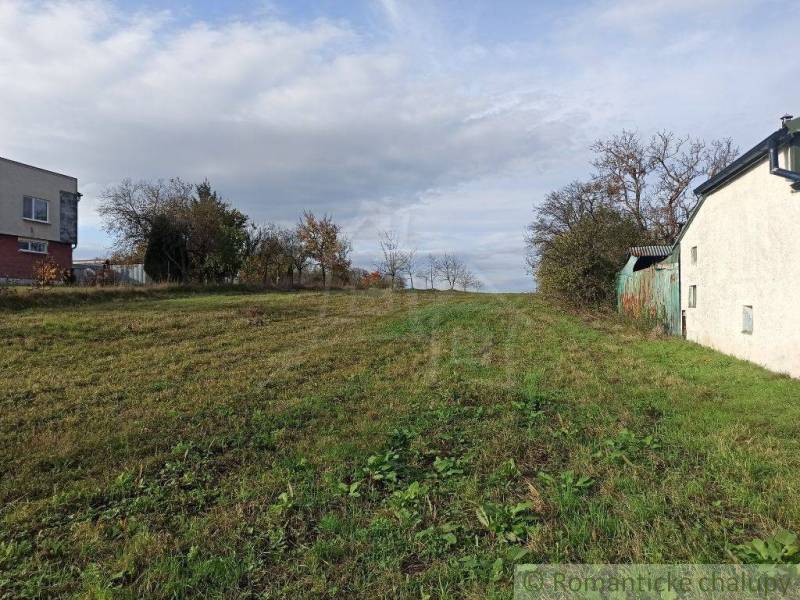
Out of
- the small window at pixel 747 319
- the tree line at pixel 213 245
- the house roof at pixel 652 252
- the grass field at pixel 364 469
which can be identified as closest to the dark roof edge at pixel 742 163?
the small window at pixel 747 319

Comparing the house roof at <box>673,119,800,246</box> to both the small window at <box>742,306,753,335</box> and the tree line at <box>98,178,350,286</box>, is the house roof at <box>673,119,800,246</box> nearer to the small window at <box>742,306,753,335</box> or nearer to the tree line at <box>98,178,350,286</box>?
the small window at <box>742,306,753,335</box>

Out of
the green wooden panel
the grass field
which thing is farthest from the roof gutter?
the green wooden panel

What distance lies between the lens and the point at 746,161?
852 centimetres

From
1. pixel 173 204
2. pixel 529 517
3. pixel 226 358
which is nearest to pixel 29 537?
pixel 529 517

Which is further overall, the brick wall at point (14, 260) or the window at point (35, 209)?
the window at point (35, 209)

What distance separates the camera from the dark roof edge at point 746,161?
752cm

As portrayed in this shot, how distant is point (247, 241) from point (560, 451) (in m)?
25.4

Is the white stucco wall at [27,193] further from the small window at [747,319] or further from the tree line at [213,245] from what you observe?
the small window at [747,319]

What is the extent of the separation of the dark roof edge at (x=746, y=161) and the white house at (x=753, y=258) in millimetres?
12

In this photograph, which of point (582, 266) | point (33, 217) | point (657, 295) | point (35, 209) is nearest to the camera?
point (657, 295)

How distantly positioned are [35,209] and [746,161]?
26.1 m

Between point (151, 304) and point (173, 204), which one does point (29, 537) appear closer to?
point (151, 304)

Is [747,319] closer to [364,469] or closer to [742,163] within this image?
[742,163]

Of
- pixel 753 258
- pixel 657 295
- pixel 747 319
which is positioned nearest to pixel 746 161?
pixel 753 258
